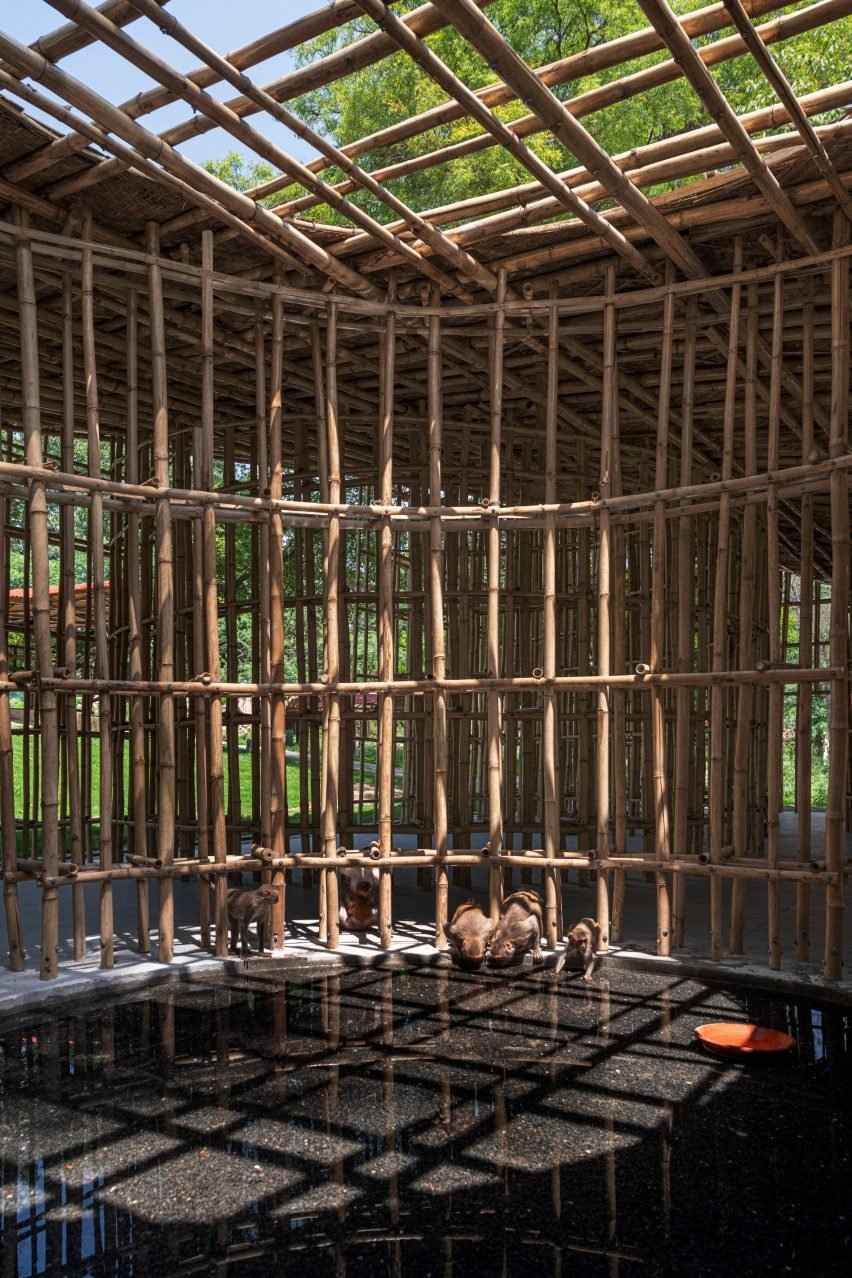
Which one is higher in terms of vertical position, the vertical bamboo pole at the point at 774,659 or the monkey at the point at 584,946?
the vertical bamboo pole at the point at 774,659

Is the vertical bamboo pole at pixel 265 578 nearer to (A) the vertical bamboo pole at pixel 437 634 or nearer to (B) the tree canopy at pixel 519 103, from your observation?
(A) the vertical bamboo pole at pixel 437 634

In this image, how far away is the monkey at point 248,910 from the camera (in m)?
6.06

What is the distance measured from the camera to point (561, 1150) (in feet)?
11.5

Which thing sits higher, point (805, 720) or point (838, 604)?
point (838, 604)

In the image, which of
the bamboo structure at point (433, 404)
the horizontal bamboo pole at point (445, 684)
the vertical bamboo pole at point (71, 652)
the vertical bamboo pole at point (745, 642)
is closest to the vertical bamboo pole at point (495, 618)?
the bamboo structure at point (433, 404)

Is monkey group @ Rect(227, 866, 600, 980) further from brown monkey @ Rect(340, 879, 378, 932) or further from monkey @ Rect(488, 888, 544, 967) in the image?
brown monkey @ Rect(340, 879, 378, 932)

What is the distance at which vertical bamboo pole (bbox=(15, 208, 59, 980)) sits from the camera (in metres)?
5.42

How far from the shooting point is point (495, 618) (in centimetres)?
667

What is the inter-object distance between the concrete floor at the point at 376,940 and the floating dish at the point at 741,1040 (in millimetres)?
966

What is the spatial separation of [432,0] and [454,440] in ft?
16.0

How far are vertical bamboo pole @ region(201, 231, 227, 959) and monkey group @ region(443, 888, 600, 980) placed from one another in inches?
53.1

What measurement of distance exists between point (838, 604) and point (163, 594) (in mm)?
3611

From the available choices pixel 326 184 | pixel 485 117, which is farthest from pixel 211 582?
pixel 485 117

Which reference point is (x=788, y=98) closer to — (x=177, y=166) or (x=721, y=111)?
(x=721, y=111)
